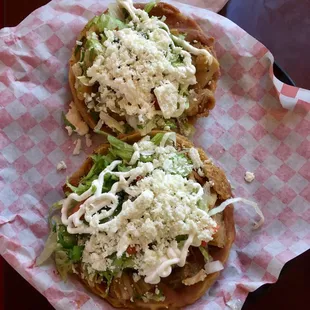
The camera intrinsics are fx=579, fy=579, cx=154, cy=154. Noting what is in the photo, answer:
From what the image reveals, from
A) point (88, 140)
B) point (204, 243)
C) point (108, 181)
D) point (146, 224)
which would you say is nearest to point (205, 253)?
point (204, 243)

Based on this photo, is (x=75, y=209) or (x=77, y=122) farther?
(x=77, y=122)

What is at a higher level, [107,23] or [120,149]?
[107,23]

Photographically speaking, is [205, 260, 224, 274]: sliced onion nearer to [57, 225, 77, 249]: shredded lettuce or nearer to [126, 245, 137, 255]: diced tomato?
[126, 245, 137, 255]: diced tomato

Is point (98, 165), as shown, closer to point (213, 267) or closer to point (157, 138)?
point (157, 138)

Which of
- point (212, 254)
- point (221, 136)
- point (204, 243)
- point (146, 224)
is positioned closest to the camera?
point (146, 224)

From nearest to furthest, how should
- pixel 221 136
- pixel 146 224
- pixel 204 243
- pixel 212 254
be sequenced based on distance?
pixel 146 224 → pixel 204 243 → pixel 212 254 → pixel 221 136

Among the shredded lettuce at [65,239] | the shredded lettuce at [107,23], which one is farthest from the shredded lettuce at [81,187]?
the shredded lettuce at [107,23]

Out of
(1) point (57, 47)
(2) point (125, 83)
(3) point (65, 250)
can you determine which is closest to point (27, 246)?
(3) point (65, 250)

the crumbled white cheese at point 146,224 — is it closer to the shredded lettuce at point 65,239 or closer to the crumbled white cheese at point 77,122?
the shredded lettuce at point 65,239
